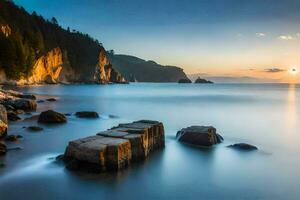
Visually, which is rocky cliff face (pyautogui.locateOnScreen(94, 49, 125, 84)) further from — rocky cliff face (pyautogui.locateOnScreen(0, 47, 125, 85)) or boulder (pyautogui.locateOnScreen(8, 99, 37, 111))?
boulder (pyautogui.locateOnScreen(8, 99, 37, 111))

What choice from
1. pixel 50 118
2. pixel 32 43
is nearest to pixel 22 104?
pixel 50 118

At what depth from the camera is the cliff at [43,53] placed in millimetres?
65869

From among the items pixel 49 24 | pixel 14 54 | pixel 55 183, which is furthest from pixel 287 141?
pixel 49 24

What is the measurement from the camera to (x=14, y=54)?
63188mm

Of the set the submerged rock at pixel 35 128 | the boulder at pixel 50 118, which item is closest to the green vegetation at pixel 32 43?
the boulder at pixel 50 118

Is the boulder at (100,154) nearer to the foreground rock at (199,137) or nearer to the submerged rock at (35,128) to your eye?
the foreground rock at (199,137)

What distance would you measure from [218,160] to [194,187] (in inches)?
133

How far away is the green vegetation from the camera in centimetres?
6431

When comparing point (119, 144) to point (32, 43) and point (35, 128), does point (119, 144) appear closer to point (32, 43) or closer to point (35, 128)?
point (35, 128)

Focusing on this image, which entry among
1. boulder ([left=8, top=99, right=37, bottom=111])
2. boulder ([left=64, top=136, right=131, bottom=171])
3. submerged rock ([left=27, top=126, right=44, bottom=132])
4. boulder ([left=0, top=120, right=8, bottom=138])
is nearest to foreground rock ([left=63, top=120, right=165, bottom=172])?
boulder ([left=64, top=136, right=131, bottom=171])

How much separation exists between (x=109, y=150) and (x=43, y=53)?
327 feet

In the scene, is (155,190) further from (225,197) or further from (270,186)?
(270,186)

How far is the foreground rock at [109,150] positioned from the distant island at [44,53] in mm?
56789

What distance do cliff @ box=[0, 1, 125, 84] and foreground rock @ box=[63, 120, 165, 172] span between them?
186ft
